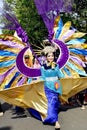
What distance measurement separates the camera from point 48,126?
8031 millimetres

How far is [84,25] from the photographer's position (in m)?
20.8

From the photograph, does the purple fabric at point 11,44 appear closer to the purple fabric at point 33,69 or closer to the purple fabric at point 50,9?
the purple fabric at point 33,69

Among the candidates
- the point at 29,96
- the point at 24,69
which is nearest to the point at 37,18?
the point at 24,69

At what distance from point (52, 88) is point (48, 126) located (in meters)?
0.71

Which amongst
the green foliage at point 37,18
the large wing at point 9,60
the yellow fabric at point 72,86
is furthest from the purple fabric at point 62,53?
the green foliage at point 37,18

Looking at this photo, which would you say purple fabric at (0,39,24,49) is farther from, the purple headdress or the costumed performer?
the costumed performer

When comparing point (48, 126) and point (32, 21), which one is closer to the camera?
point (48, 126)

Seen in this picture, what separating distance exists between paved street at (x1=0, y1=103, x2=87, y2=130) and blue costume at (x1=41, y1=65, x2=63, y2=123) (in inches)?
8.4

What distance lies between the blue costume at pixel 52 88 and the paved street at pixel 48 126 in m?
0.21

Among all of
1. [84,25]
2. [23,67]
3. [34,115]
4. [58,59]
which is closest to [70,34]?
[58,59]

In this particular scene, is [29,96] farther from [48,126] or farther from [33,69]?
[48,126]

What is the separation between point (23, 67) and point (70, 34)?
127 cm

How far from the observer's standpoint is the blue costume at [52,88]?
26.3 feet

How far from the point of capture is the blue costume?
26.3 feet
